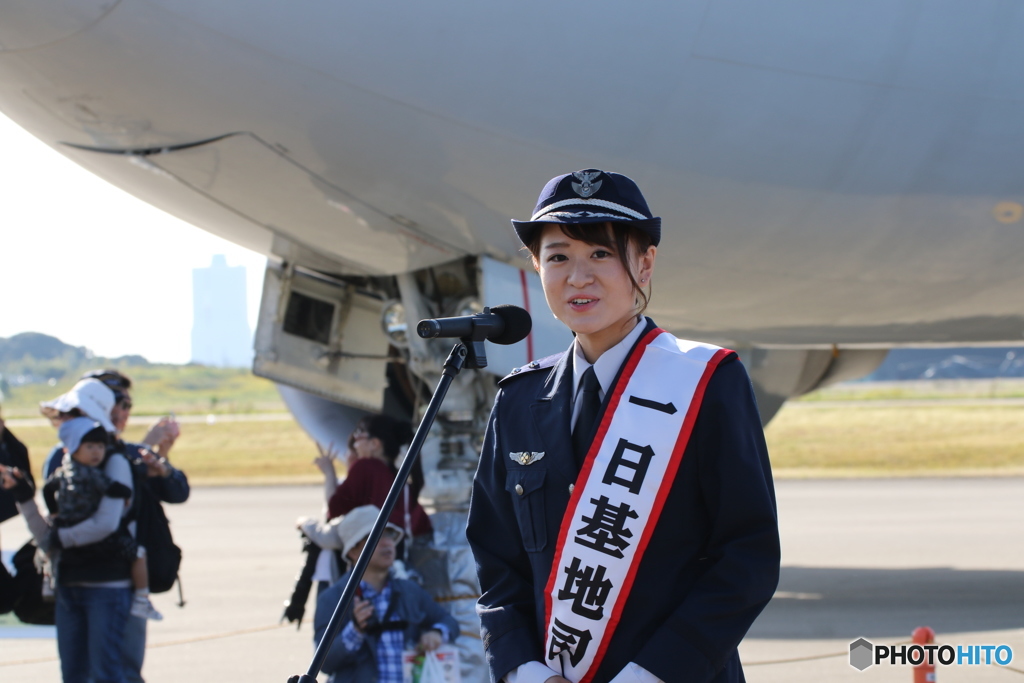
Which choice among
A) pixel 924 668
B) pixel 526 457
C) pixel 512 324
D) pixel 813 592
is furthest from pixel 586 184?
pixel 813 592

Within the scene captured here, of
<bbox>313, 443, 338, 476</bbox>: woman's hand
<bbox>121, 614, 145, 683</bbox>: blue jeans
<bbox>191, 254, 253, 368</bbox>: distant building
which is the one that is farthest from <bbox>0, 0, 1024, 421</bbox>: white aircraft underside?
<bbox>191, 254, 253, 368</bbox>: distant building

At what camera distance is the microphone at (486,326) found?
6.40ft

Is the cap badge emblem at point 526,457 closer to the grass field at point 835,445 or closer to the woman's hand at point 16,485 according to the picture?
the woman's hand at point 16,485

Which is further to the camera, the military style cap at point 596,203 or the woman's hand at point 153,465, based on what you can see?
the woman's hand at point 153,465

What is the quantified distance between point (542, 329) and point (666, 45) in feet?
4.75

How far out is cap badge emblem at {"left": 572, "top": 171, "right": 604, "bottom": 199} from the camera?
6.17 ft

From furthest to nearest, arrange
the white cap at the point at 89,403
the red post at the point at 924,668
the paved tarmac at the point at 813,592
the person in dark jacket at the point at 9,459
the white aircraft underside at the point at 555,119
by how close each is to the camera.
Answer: the paved tarmac at the point at 813,592 → the person in dark jacket at the point at 9,459 → the white cap at the point at 89,403 → the white aircraft underside at the point at 555,119 → the red post at the point at 924,668

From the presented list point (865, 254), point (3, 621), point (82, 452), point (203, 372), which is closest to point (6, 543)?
point (3, 621)

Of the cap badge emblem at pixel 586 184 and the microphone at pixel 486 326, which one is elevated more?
the cap badge emblem at pixel 586 184

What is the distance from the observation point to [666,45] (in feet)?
13.3

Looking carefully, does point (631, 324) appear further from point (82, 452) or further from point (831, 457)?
point (831, 457)

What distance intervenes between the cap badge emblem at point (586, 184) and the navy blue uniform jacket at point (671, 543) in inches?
11.3

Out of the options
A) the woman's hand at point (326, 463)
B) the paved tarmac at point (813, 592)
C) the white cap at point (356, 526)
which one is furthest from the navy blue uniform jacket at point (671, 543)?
the woman's hand at point (326, 463)

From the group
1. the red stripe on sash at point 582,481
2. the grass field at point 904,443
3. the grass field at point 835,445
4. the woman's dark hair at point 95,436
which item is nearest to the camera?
the red stripe on sash at point 582,481
